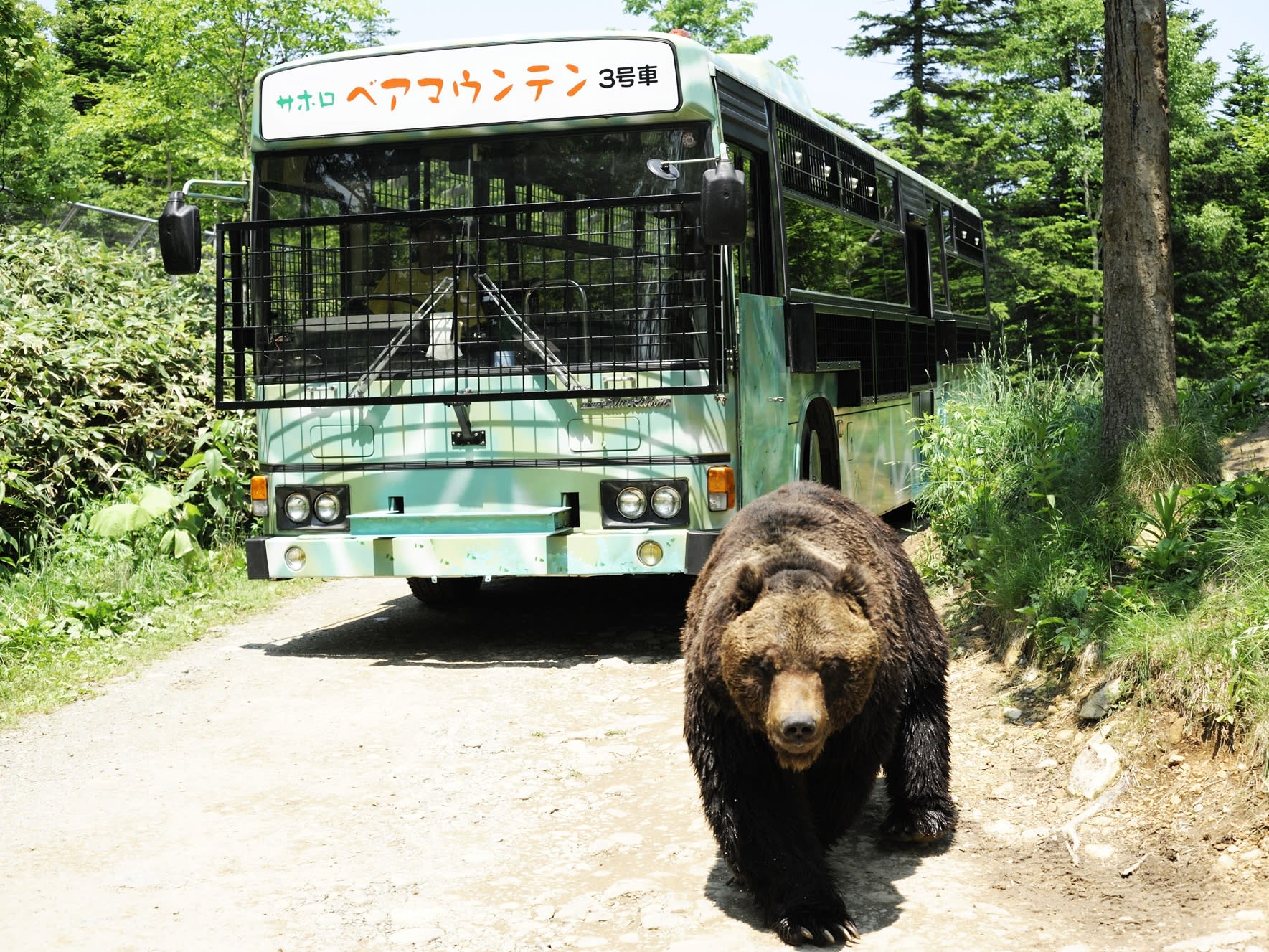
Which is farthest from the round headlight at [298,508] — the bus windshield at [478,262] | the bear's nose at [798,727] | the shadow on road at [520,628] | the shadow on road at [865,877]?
the bear's nose at [798,727]

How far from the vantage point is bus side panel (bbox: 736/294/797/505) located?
26.6 ft

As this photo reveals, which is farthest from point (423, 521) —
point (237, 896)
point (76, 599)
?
point (237, 896)

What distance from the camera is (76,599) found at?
9352mm

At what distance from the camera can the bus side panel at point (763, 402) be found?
8.10m

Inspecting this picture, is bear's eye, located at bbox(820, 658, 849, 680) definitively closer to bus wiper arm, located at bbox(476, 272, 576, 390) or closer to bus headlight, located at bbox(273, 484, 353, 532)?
bus wiper arm, located at bbox(476, 272, 576, 390)

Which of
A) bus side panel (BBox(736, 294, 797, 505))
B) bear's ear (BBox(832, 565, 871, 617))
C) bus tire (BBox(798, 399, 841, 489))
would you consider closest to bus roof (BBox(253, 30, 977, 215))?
bus side panel (BBox(736, 294, 797, 505))

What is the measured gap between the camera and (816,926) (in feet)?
12.7

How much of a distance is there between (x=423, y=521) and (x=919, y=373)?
6.85 meters

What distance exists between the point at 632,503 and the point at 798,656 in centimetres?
413

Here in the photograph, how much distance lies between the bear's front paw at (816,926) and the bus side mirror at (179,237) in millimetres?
5966

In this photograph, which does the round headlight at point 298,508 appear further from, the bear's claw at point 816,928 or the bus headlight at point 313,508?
the bear's claw at point 816,928

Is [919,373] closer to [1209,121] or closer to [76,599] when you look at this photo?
[76,599]

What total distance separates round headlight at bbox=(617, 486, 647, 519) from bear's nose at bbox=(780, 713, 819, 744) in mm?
4249

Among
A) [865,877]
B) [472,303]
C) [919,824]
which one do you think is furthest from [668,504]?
[865,877]
